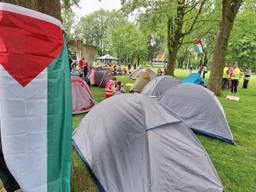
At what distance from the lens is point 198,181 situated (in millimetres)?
2887

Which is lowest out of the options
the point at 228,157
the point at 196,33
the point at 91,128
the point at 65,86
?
the point at 228,157

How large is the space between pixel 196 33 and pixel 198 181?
16616 millimetres

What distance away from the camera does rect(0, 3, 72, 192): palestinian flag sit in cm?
171

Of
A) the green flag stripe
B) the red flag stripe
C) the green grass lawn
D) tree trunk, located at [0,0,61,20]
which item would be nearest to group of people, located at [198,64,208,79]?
the green grass lawn

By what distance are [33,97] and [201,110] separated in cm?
432

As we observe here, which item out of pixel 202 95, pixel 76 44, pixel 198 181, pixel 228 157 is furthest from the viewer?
pixel 76 44

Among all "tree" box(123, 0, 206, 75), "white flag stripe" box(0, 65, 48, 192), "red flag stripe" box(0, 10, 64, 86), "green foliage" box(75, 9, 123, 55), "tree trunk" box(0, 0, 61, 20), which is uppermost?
"green foliage" box(75, 9, 123, 55)

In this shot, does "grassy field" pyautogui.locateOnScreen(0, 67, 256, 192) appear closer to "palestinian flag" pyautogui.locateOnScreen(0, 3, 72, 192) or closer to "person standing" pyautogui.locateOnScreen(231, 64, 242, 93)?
"palestinian flag" pyautogui.locateOnScreen(0, 3, 72, 192)

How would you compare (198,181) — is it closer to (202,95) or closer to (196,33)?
(202,95)

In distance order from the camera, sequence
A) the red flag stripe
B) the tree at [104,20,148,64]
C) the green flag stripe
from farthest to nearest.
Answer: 1. the tree at [104,20,148,64]
2. the green flag stripe
3. the red flag stripe

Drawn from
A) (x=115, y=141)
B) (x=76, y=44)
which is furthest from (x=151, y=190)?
(x=76, y=44)

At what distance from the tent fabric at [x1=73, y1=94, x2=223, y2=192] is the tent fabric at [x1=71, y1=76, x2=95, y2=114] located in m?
3.47

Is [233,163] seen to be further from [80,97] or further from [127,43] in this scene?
[127,43]

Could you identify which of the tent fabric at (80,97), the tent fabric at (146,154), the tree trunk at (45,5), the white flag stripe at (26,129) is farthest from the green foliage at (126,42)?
the white flag stripe at (26,129)
